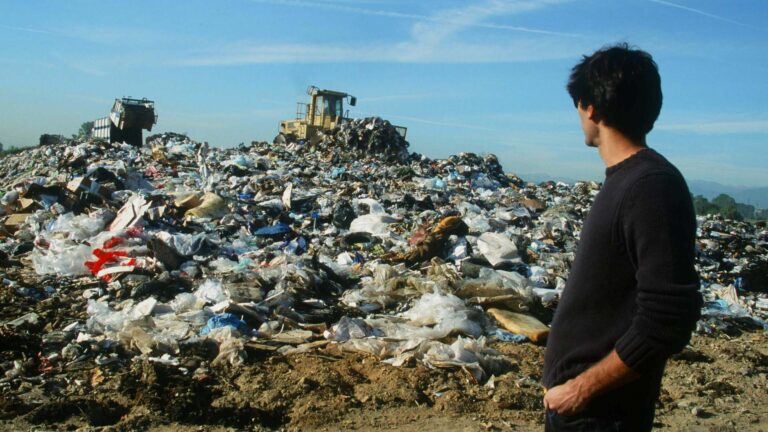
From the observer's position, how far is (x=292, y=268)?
19.0 feet

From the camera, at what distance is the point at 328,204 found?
9.82 m

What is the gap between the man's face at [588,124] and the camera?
146 cm

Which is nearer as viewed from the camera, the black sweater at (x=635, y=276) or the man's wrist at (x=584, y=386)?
the black sweater at (x=635, y=276)

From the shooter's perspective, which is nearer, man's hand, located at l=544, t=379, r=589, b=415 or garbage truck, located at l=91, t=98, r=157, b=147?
man's hand, located at l=544, t=379, r=589, b=415

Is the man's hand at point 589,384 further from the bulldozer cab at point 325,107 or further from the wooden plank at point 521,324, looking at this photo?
the bulldozer cab at point 325,107

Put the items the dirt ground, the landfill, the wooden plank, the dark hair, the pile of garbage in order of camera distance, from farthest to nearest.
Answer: the wooden plank
the pile of garbage
the landfill
the dirt ground
the dark hair

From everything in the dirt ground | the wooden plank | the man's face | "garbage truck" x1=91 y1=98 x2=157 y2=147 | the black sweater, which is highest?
"garbage truck" x1=91 y1=98 x2=157 y2=147

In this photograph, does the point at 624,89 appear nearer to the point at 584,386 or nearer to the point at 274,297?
the point at 584,386

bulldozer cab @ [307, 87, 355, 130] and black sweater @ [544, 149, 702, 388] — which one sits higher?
bulldozer cab @ [307, 87, 355, 130]

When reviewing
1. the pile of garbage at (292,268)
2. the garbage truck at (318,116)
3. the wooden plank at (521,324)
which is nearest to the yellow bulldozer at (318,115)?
the garbage truck at (318,116)

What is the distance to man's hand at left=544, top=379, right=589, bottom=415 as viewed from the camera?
4.66 ft

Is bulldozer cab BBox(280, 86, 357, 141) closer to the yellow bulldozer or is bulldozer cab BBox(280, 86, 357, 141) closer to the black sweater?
the yellow bulldozer

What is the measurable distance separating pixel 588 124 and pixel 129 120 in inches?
804

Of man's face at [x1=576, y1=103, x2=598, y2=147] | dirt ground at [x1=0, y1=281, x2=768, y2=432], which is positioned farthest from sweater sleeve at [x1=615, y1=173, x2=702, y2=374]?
dirt ground at [x1=0, y1=281, x2=768, y2=432]
